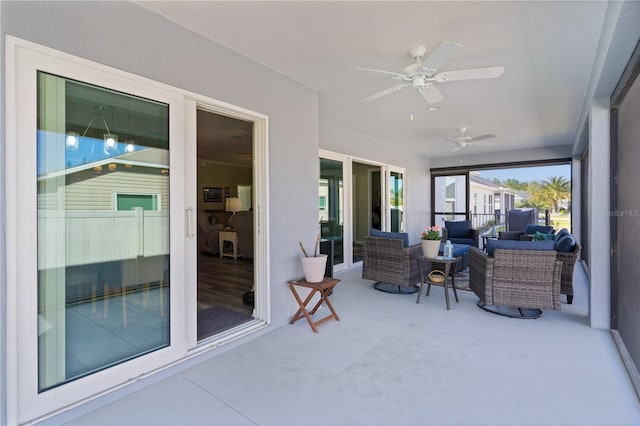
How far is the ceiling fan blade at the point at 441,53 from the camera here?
210 cm

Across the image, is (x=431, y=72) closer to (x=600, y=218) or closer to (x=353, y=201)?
(x=600, y=218)

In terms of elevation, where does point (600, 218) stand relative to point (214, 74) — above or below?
below

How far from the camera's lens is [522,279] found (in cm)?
324

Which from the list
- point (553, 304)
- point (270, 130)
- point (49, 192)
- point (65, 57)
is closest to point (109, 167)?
point (49, 192)

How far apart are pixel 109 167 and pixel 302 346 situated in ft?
6.51

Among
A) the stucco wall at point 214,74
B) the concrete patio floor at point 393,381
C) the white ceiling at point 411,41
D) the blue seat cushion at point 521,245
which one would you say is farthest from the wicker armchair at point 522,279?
the stucco wall at point 214,74

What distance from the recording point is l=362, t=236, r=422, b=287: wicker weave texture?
13.4 feet

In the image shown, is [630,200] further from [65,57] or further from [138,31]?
[65,57]

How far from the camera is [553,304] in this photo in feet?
10.4

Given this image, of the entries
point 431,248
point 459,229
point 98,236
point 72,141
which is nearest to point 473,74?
point 431,248

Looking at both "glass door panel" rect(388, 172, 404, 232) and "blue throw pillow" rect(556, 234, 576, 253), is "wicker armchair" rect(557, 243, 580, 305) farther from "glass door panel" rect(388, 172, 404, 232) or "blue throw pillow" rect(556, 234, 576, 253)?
"glass door panel" rect(388, 172, 404, 232)

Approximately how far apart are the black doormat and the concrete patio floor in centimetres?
31

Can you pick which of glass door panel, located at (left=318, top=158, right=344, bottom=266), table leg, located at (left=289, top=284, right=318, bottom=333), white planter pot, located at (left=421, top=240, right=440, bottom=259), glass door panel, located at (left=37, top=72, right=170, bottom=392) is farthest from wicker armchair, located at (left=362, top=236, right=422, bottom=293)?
glass door panel, located at (left=37, top=72, right=170, bottom=392)

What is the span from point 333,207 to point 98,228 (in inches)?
160
